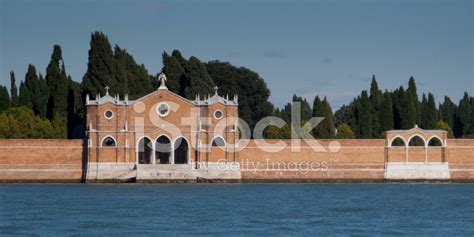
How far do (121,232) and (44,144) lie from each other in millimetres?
22229

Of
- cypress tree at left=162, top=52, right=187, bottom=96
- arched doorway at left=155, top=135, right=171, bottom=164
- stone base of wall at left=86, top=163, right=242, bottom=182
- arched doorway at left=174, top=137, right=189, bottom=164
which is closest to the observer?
stone base of wall at left=86, top=163, right=242, bottom=182

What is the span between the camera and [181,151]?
54406 mm

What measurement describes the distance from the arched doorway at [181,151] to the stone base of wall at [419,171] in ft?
29.5

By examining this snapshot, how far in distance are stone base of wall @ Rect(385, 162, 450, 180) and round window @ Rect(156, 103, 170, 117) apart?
33.0 ft

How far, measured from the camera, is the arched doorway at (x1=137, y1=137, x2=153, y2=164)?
173ft

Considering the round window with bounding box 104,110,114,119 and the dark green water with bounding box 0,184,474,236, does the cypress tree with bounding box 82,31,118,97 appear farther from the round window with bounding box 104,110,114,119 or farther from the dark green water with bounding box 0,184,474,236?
the dark green water with bounding box 0,184,474,236

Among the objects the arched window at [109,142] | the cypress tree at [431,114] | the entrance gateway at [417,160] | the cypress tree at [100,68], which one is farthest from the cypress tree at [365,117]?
the arched window at [109,142]

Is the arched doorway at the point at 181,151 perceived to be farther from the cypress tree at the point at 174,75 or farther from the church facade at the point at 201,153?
the cypress tree at the point at 174,75

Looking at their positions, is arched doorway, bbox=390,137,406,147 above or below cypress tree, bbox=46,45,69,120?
below

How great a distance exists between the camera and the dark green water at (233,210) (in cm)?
3102

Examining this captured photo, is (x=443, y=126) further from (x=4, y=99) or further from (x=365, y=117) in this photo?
(x=4, y=99)

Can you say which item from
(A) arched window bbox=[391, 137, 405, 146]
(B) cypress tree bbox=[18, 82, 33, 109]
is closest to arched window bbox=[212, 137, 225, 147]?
(A) arched window bbox=[391, 137, 405, 146]

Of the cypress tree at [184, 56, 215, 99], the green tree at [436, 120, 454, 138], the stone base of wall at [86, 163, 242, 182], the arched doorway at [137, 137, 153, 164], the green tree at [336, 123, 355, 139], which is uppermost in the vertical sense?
the cypress tree at [184, 56, 215, 99]

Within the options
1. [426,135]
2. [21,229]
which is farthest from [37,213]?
[426,135]
